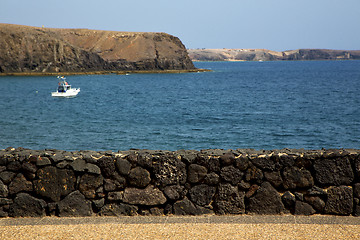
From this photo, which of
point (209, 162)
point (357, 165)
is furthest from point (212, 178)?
point (357, 165)

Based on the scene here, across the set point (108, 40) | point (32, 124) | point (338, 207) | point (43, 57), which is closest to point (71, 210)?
point (338, 207)

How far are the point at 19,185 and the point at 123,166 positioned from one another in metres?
1.77

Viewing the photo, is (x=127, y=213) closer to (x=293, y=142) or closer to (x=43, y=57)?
(x=293, y=142)

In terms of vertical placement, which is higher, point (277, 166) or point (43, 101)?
point (277, 166)

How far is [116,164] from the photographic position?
700 centimetres

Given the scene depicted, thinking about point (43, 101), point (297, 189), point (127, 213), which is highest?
point (297, 189)

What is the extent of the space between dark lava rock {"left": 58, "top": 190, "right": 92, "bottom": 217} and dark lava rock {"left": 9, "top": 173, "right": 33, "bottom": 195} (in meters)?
0.60

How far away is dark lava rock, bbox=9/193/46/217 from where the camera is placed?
23.1 ft

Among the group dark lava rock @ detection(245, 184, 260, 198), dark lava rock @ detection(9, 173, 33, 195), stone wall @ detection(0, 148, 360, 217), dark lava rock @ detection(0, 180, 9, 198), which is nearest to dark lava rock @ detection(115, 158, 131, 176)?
stone wall @ detection(0, 148, 360, 217)

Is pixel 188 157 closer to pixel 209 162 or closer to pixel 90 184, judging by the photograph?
pixel 209 162

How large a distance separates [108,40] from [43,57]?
42143mm

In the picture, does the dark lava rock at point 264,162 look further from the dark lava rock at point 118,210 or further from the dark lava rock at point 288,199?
the dark lava rock at point 118,210

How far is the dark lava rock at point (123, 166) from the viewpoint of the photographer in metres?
6.98

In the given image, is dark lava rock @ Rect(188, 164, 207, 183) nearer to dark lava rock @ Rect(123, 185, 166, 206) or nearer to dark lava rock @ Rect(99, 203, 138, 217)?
dark lava rock @ Rect(123, 185, 166, 206)
